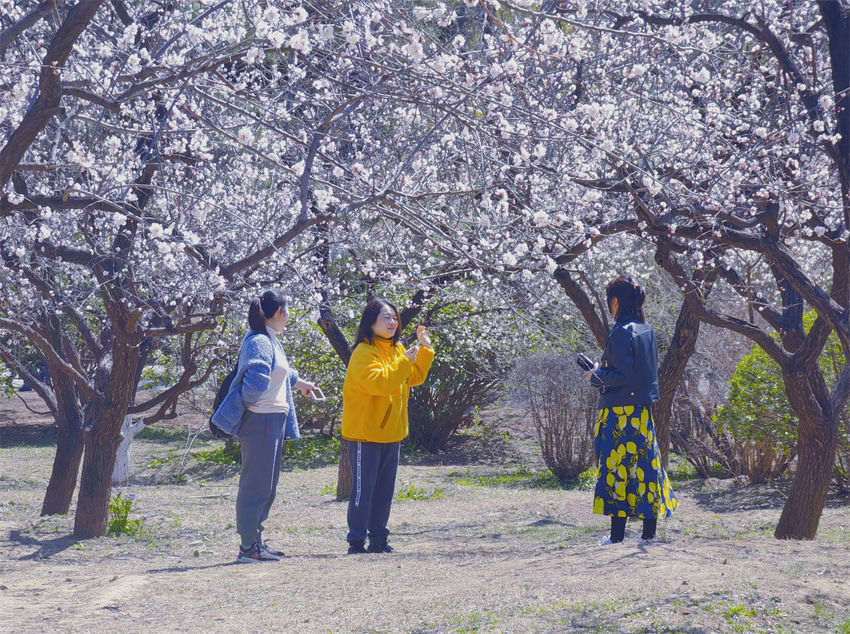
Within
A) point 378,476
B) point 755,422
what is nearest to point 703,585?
point 378,476

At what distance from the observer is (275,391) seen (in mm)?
5668

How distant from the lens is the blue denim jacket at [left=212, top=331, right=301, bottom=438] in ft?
18.0

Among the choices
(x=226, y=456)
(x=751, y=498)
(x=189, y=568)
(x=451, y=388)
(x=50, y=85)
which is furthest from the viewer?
(x=451, y=388)

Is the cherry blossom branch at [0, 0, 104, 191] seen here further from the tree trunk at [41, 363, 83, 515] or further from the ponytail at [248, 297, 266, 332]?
the tree trunk at [41, 363, 83, 515]

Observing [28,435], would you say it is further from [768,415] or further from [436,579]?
[436,579]

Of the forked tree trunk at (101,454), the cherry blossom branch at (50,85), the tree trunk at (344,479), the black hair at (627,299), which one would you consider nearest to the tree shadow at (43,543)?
the forked tree trunk at (101,454)

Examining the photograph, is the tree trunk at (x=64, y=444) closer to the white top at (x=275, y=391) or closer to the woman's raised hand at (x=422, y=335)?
the white top at (x=275, y=391)

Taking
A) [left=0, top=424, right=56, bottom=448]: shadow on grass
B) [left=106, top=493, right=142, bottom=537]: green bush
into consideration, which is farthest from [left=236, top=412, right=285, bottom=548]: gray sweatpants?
[left=0, top=424, right=56, bottom=448]: shadow on grass

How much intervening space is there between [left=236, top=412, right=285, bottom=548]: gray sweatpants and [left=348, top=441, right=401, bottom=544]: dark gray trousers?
501mm

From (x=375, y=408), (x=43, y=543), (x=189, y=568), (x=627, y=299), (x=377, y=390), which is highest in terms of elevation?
(x=627, y=299)

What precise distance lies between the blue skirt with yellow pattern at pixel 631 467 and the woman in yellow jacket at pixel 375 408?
3.87ft

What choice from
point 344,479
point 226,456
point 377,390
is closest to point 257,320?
point 377,390

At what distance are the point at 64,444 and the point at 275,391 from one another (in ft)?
11.5

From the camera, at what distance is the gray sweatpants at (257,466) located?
5629 millimetres
